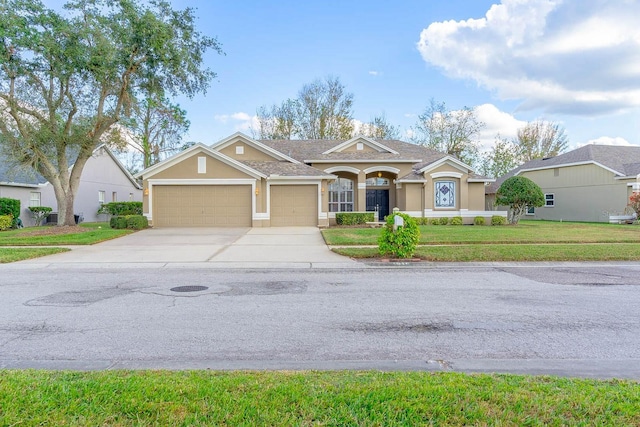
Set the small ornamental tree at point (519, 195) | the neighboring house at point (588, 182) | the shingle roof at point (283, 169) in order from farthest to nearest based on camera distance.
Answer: the neighboring house at point (588, 182), the small ornamental tree at point (519, 195), the shingle roof at point (283, 169)

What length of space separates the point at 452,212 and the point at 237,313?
1970cm

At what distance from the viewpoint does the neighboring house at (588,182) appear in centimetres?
2522

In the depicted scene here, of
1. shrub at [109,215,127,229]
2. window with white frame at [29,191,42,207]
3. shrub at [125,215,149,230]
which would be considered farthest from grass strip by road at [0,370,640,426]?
window with white frame at [29,191,42,207]

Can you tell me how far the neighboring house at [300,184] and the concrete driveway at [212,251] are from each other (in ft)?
9.43

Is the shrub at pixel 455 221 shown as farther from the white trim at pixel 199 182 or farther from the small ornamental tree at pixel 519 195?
the white trim at pixel 199 182

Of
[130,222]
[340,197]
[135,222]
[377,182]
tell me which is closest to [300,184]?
[340,197]

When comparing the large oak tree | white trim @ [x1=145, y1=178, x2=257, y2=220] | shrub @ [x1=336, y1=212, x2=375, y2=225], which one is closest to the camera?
the large oak tree

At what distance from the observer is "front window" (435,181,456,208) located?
23172 mm

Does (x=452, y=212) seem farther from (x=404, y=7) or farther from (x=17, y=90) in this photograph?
(x=17, y=90)

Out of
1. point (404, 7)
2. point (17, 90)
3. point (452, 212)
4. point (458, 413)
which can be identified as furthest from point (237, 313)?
point (452, 212)

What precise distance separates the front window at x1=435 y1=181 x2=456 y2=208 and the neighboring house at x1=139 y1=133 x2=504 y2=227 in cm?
A: 6

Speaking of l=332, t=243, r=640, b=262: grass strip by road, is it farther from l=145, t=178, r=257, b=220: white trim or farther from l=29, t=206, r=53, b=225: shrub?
l=29, t=206, r=53, b=225: shrub

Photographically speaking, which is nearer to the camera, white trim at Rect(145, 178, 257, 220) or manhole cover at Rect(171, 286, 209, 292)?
manhole cover at Rect(171, 286, 209, 292)

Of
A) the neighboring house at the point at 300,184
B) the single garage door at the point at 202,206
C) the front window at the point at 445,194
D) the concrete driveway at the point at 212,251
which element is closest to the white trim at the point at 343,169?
the neighboring house at the point at 300,184
